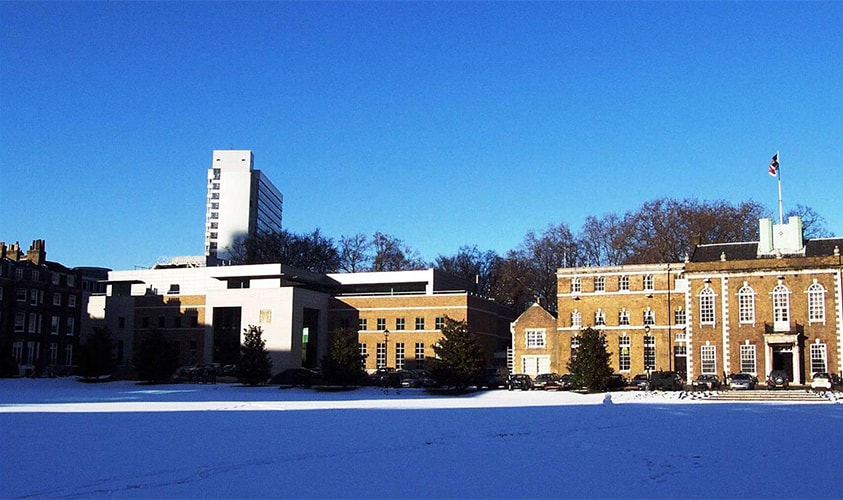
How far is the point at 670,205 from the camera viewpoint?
9031 centimetres

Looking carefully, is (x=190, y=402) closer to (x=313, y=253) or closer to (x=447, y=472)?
(x=447, y=472)

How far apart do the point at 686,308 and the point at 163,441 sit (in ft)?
165

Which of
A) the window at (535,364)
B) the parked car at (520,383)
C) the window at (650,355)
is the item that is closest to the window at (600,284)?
the window at (650,355)

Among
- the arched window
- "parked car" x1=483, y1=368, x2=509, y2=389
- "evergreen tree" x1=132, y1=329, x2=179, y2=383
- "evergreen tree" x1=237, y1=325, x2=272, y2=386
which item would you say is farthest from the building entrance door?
"evergreen tree" x1=132, y1=329, x2=179, y2=383

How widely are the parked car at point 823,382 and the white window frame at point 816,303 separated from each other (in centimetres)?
547

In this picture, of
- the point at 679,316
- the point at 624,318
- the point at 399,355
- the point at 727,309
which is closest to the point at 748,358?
the point at 727,309

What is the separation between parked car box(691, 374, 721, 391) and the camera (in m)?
57.1

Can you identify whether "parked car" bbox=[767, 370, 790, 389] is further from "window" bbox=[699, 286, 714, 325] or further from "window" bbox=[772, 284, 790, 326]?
"window" bbox=[699, 286, 714, 325]

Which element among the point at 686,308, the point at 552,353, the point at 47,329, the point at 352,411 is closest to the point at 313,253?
the point at 47,329

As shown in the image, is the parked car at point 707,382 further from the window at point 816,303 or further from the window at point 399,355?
the window at point 399,355

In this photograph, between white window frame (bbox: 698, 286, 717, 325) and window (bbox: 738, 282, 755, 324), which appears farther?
white window frame (bbox: 698, 286, 717, 325)

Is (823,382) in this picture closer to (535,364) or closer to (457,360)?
(457,360)

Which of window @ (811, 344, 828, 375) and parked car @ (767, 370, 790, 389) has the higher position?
window @ (811, 344, 828, 375)

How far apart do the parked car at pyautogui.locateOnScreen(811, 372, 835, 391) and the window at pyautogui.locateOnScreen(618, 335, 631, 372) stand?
16.6 meters
